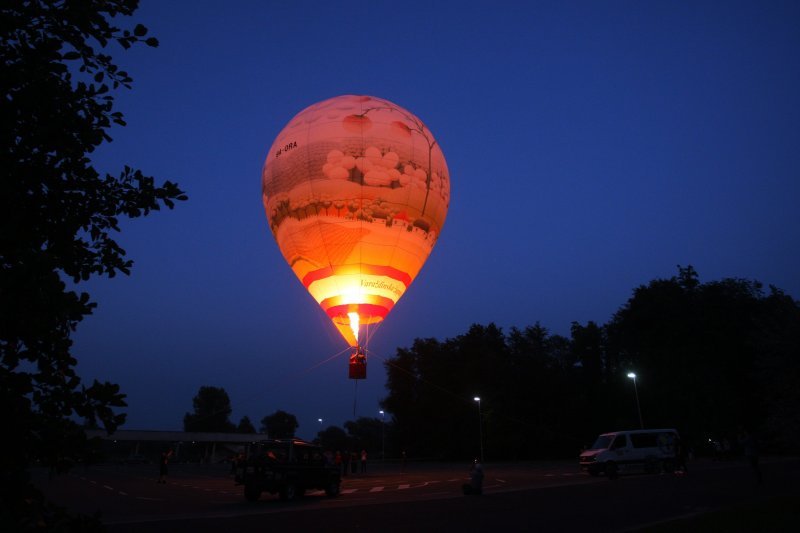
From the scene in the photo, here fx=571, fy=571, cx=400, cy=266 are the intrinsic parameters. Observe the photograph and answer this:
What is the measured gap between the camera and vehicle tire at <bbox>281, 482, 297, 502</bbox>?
18641 millimetres

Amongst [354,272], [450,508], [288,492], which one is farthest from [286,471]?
[354,272]

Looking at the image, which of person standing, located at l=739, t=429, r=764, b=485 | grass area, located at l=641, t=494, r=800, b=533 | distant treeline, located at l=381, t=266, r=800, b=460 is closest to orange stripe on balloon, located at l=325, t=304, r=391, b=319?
person standing, located at l=739, t=429, r=764, b=485

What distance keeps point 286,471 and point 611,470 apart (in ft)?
51.6

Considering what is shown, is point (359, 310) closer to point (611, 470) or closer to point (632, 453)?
point (611, 470)

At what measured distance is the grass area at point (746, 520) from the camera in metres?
9.34

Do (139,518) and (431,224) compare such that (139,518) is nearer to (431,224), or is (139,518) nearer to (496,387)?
(431,224)

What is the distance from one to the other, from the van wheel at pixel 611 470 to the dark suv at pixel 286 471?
13.1 m

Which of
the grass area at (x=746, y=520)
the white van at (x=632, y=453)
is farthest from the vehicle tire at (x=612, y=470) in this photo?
the grass area at (x=746, y=520)

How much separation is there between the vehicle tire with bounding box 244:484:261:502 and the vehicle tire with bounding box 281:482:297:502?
80 centimetres

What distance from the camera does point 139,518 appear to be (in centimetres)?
1353

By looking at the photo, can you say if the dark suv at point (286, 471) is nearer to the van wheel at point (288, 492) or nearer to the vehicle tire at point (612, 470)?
the van wheel at point (288, 492)

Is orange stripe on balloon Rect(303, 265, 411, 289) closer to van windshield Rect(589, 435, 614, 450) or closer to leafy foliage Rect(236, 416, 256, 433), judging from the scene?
van windshield Rect(589, 435, 614, 450)

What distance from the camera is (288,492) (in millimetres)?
18812

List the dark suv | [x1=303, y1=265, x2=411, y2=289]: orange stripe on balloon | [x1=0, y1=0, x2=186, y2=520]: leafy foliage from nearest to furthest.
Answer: [x1=0, y1=0, x2=186, y2=520]: leafy foliage, the dark suv, [x1=303, y1=265, x2=411, y2=289]: orange stripe on balloon
